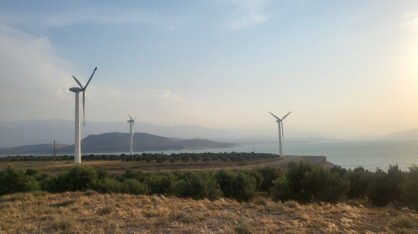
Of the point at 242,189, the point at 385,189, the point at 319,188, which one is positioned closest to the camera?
the point at 319,188

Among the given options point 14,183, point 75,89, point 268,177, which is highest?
point 75,89

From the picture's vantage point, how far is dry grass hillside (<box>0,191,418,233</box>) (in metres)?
9.41

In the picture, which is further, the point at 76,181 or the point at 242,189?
the point at 242,189

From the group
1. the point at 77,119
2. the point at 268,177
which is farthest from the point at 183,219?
the point at 77,119

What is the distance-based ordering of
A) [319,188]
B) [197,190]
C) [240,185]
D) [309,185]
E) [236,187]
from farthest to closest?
[240,185] → [236,187] → [309,185] → [319,188] → [197,190]

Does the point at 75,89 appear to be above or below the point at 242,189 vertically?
above

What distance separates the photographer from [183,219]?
10.5 m

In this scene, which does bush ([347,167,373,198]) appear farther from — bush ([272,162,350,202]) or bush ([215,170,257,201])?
bush ([215,170,257,201])

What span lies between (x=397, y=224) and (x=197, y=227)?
734 cm

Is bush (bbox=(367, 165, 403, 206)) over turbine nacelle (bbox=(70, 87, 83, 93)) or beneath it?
beneath

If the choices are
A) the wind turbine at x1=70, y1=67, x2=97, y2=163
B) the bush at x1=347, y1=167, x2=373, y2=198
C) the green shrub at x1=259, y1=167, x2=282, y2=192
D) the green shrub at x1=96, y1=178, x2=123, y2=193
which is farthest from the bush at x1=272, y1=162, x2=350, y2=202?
the wind turbine at x1=70, y1=67, x2=97, y2=163

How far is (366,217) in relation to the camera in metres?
11.7

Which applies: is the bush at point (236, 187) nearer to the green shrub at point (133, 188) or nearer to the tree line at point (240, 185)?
the tree line at point (240, 185)

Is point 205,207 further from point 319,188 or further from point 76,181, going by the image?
point 76,181
